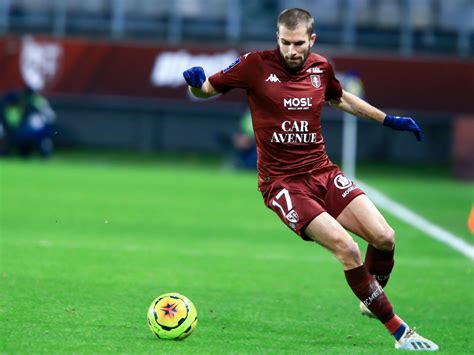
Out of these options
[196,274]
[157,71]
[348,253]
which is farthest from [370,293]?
[157,71]

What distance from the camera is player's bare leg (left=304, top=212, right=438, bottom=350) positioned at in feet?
26.2

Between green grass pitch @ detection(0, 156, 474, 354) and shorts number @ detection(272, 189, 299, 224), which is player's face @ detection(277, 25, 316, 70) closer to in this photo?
shorts number @ detection(272, 189, 299, 224)

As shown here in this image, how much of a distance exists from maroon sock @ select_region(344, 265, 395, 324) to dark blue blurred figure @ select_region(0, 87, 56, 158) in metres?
21.1

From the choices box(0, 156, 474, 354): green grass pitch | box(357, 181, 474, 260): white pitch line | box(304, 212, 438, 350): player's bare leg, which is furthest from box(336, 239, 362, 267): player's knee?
box(357, 181, 474, 260): white pitch line

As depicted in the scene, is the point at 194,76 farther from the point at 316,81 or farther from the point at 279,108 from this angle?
the point at 316,81

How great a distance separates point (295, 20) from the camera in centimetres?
810

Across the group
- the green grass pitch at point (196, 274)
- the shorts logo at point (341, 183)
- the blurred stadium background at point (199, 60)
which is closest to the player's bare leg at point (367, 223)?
the shorts logo at point (341, 183)

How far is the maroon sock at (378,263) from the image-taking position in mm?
8797

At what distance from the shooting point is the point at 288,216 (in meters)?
8.28

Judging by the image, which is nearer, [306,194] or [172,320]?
[172,320]

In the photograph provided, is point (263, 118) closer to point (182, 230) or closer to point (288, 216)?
point (288, 216)

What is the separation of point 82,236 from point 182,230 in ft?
6.00

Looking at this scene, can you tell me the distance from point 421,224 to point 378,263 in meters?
9.96

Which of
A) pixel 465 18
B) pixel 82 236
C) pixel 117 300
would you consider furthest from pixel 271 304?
pixel 465 18
